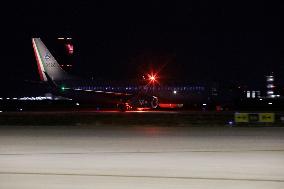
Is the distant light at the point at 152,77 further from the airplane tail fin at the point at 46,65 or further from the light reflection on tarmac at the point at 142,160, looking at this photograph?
the light reflection on tarmac at the point at 142,160

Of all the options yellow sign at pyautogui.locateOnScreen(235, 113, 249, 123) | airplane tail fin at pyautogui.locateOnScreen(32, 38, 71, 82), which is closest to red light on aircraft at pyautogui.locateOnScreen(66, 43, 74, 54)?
airplane tail fin at pyautogui.locateOnScreen(32, 38, 71, 82)

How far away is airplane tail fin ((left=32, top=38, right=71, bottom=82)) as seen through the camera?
262 ft

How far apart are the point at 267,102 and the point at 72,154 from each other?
70753 mm

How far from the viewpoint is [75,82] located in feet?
246

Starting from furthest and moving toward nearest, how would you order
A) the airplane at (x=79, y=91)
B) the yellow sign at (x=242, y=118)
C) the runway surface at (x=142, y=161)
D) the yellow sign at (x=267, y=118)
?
the airplane at (x=79, y=91) < the yellow sign at (x=242, y=118) < the yellow sign at (x=267, y=118) < the runway surface at (x=142, y=161)

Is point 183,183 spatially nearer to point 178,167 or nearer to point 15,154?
point 178,167

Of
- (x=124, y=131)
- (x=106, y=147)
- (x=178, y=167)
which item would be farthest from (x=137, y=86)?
(x=178, y=167)

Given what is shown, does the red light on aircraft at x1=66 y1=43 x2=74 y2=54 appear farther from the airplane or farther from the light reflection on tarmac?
the light reflection on tarmac

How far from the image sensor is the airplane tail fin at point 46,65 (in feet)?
262

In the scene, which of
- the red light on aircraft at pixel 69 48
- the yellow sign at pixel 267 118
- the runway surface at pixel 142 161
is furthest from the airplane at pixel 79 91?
the red light on aircraft at pixel 69 48

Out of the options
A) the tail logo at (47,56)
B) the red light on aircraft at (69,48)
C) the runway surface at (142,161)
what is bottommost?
the runway surface at (142,161)

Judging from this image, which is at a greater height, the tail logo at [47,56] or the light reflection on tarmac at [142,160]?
the tail logo at [47,56]

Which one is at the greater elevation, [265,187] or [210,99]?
[210,99]

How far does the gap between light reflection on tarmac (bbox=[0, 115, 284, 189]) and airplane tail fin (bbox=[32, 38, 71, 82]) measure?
5015cm
